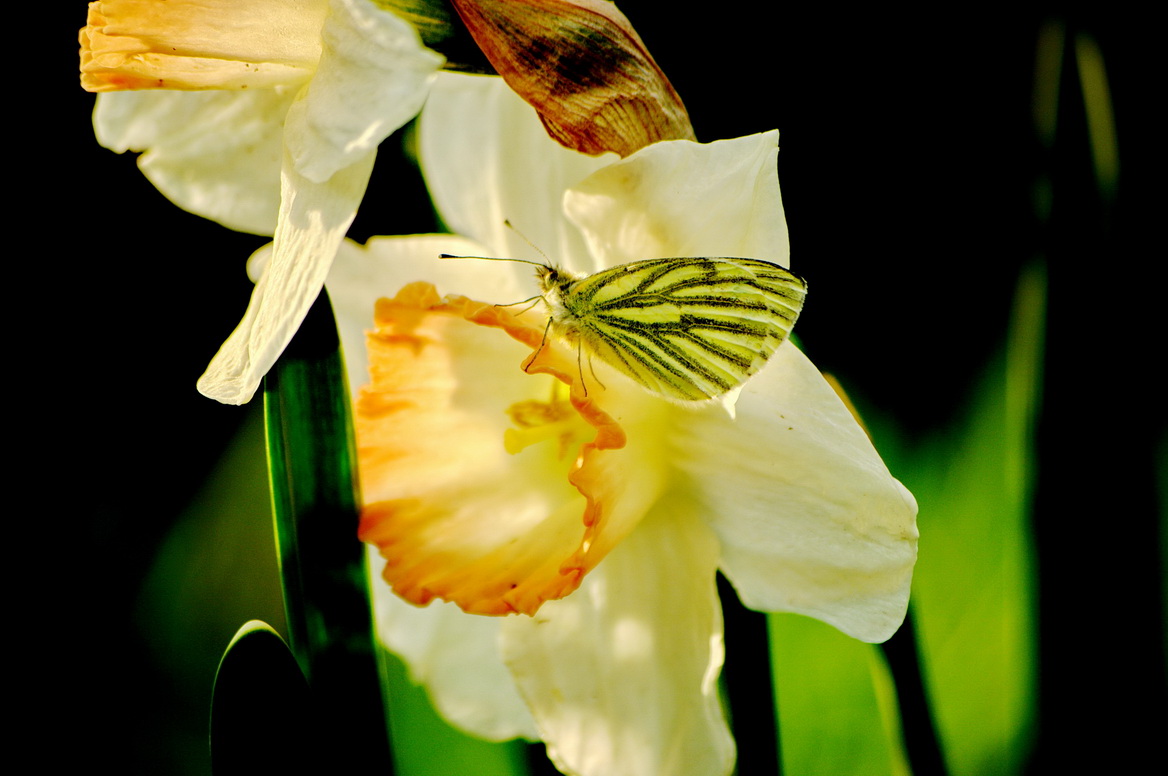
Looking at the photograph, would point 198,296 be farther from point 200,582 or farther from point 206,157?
point 206,157

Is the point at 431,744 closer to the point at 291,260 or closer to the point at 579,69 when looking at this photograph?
the point at 291,260

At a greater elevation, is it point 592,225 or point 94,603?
point 592,225

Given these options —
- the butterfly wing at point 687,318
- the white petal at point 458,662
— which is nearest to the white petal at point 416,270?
the butterfly wing at point 687,318

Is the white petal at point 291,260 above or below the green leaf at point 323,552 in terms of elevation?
above

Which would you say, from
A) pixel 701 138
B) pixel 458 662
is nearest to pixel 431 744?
pixel 458 662

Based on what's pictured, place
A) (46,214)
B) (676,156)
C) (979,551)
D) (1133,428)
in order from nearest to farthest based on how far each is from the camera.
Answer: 1. (676,156)
2. (1133,428)
3. (979,551)
4. (46,214)

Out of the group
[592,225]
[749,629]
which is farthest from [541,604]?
[592,225]

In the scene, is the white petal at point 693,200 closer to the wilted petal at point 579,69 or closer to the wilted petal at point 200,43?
the wilted petal at point 579,69
